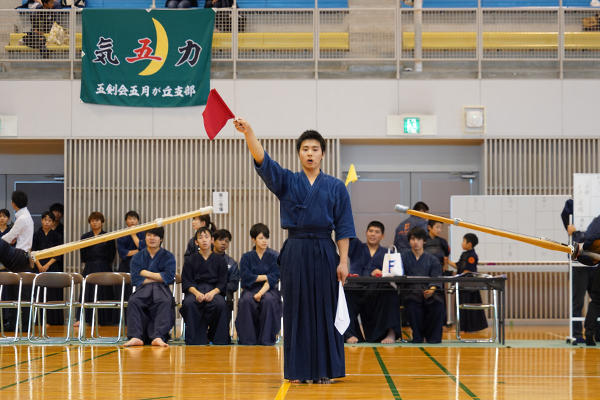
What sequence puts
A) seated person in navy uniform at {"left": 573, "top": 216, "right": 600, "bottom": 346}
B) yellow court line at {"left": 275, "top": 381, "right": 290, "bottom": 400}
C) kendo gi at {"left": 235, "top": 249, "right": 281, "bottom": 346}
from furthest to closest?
kendo gi at {"left": 235, "top": 249, "right": 281, "bottom": 346} → seated person in navy uniform at {"left": 573, "top": 216, "right": 600, "bottom": 346} → yellow court line at {"left": 275, "top": 381, "right": 290, "bottom": 400}

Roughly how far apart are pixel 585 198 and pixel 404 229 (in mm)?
2721

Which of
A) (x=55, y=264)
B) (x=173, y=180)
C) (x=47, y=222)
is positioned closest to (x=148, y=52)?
(x=173, y=180)

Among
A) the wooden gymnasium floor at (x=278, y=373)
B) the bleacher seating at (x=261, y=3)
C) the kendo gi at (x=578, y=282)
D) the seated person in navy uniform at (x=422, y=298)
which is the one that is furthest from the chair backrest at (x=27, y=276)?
the kendo gi at (x=578, y=282)

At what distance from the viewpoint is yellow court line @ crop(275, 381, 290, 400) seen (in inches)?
171

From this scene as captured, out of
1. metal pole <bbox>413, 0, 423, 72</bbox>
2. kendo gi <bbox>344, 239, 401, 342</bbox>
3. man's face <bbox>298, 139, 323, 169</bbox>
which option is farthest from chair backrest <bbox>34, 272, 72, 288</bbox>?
metal pole <bbox>413, 0, 423, 72</bbox>

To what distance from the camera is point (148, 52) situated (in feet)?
35.3

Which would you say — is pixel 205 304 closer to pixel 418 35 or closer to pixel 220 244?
pixel 220 244

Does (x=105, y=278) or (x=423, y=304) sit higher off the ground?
(x=105, y=278)

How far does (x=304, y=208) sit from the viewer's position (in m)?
4.87

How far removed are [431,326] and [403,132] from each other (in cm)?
333

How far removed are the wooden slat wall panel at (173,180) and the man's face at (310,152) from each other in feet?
19.3

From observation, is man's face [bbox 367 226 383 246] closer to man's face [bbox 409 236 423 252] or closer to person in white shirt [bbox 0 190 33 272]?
man's face [bbox 409 236 423 252]

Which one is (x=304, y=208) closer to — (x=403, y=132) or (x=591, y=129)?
(x=403, y=132)

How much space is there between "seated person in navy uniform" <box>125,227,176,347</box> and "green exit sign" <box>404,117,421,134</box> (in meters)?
4.03
